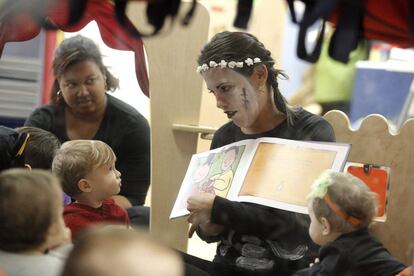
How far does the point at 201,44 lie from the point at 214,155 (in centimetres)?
38

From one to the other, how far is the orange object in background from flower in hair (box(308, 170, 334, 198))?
1.39 feet

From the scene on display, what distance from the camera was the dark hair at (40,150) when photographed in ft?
6.72

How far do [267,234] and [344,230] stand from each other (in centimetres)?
19

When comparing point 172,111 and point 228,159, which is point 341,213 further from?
point 172,111

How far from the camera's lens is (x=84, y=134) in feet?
7.50

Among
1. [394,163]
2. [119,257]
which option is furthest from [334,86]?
[119,257]

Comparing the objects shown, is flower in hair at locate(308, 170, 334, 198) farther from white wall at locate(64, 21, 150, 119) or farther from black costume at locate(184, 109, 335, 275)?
white wall at locate(64, 21, 150, 119)

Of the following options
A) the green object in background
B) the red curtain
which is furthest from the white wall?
the green object in background

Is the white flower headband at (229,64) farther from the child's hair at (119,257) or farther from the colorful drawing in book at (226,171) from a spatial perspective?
the child's hair at (119,257)

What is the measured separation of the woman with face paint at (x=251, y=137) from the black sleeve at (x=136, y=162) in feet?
1.16

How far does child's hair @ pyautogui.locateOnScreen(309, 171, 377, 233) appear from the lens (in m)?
1.78

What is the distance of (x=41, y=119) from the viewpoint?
2316 mm

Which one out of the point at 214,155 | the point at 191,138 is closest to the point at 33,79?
the point at 191,138

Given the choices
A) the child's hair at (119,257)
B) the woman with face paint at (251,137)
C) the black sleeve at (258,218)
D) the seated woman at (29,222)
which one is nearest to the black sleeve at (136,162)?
the woman with face paint at (251,137)
